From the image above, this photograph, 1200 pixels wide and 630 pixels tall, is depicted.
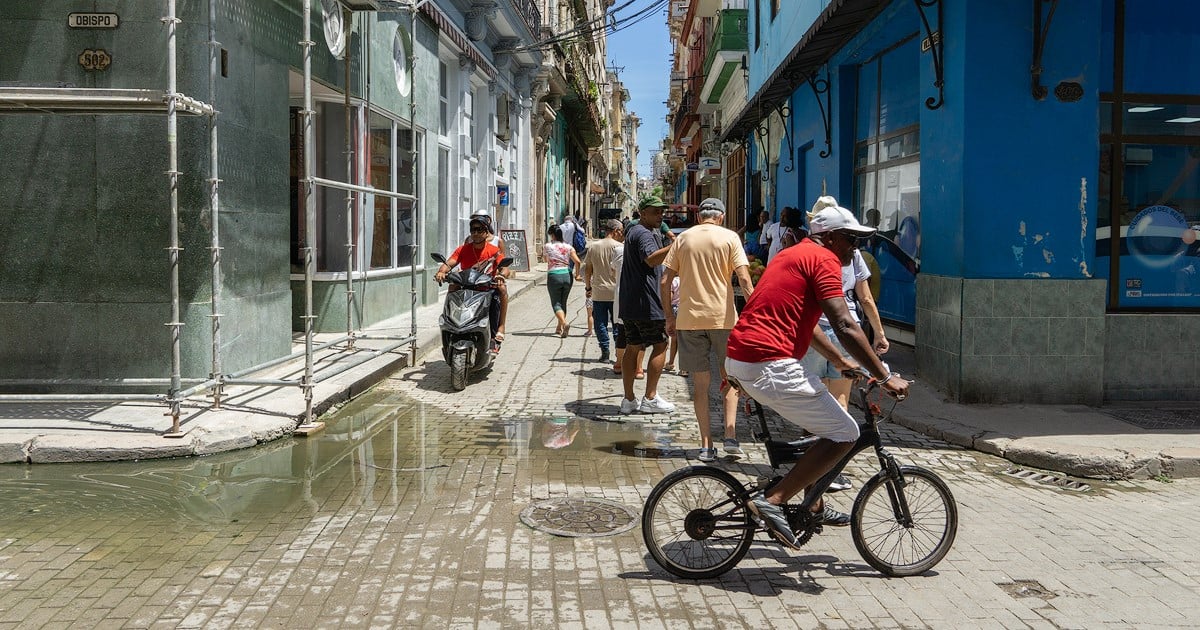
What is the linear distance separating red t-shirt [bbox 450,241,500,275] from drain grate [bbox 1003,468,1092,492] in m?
5.61

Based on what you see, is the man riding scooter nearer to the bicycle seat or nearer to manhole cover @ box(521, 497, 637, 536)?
manhole cover @ box(521, 497, 637, 536)

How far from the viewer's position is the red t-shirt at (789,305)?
178 inches

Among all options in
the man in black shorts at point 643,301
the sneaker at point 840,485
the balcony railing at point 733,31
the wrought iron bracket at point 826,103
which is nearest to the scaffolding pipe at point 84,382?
the man in black shorts at point 643,301

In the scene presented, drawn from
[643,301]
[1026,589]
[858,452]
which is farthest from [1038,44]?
[1026,589]

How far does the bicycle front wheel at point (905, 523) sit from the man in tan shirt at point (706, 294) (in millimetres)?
2343

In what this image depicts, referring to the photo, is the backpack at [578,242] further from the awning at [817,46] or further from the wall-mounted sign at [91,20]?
the wall-mounted sign at [91,20]

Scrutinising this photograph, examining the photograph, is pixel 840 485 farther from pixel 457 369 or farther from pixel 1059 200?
pixel 457 369

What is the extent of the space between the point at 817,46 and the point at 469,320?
610cm

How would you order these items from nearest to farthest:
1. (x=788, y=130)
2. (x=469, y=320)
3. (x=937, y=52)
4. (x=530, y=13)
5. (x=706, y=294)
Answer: (x=706, y=294) < (x=937, y=52) < (x=469, y=320) < (x=788, y=130) < (x=530, y=13)

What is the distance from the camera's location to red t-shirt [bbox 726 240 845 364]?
14.9 feet

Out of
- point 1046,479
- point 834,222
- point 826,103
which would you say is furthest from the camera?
point 826,103

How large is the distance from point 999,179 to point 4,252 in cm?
824

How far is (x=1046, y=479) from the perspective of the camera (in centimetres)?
Answer: 673

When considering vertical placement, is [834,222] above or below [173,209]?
below
